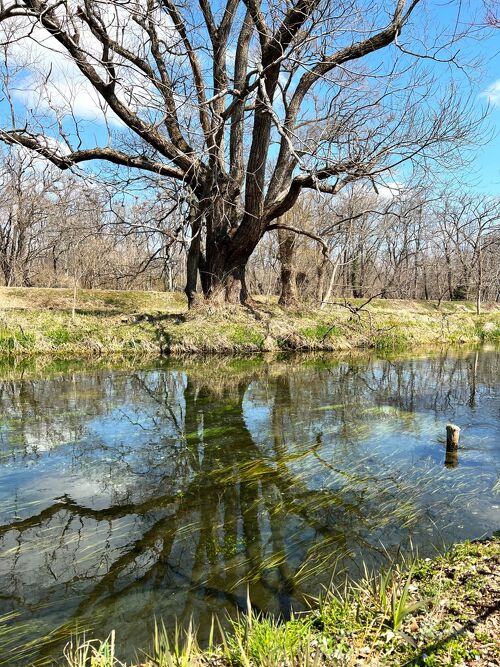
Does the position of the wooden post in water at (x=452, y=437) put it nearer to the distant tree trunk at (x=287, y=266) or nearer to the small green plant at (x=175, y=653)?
the small green plant at (x=175, y=653)

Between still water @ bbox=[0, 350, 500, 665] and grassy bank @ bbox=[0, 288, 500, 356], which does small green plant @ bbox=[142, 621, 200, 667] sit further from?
grassy bank @ bbox=[0, 288, 500, 356]

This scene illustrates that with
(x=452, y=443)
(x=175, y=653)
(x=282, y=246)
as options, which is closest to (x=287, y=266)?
(x=282, y=246)

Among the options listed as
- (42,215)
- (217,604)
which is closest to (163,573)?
(217,604)

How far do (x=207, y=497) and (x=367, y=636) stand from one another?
7.82 ft

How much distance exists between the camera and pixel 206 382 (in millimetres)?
10625

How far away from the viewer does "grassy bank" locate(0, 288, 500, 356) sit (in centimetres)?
1320

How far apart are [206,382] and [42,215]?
25797 mm

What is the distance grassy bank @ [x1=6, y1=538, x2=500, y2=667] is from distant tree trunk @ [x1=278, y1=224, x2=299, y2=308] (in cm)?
1597

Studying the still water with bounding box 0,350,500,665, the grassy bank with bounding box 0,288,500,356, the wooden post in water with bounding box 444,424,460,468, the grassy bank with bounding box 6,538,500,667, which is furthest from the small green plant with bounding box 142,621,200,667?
the grassy bank with bounding box 0,288,500,356

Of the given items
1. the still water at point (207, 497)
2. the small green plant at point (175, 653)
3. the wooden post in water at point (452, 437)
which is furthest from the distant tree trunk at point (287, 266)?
the small green plant at point (175, 653)

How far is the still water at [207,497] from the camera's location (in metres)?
3.14

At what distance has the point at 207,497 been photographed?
15.3 feet

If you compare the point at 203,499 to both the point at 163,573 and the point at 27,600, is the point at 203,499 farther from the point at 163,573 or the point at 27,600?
the point at 27,600

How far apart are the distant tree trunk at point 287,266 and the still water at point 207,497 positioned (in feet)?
33.0
